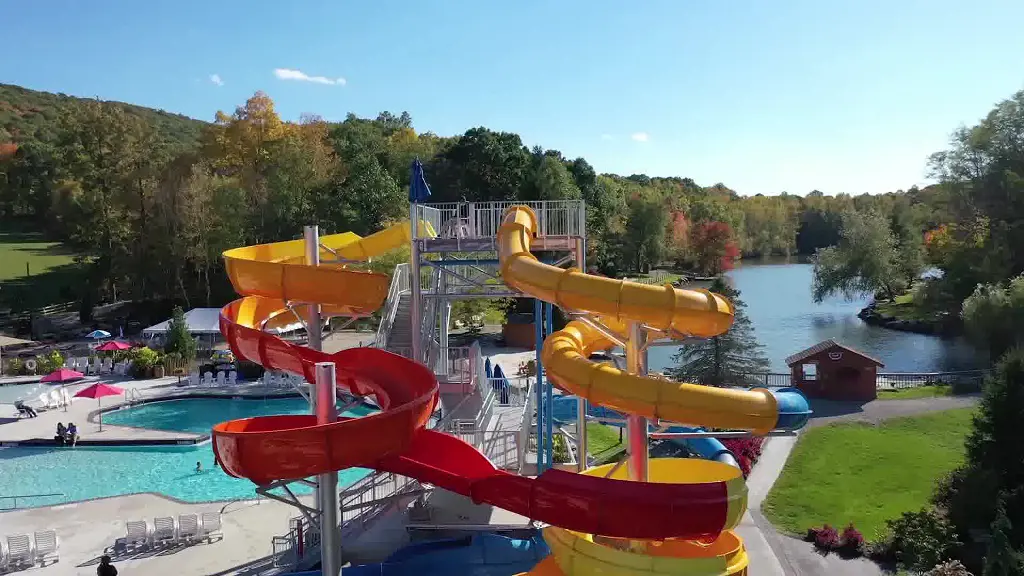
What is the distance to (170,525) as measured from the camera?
15438mm

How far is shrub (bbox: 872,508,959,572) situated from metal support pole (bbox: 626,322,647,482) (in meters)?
6.91

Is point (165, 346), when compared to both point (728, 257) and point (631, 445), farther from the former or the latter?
point (728, 257)

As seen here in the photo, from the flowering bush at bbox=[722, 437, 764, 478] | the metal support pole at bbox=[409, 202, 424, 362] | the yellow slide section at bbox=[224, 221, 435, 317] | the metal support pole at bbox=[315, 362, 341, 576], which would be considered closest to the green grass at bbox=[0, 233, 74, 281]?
the metal support pole at bbox=[409, 202, 424, 362]

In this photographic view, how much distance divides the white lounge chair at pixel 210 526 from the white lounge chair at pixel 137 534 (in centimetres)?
101

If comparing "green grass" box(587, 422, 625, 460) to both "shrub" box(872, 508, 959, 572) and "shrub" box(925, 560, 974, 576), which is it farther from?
"shrub" box(925, 560, 974, 576)

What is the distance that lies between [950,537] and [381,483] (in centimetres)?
1104

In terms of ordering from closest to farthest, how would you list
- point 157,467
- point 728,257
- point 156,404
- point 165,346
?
point 157,467, point 156,404, point 165,346, point 728,257

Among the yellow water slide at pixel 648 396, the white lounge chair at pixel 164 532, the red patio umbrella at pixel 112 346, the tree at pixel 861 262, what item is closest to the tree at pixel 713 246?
the tree at pixel 861 262

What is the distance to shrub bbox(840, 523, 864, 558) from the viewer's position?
14.6 meters

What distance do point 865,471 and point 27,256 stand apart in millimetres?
70208

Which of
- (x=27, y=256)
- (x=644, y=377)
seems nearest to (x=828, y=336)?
(x=644, y=377)

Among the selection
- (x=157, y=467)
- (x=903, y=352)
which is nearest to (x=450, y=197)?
(x=903, y=352)

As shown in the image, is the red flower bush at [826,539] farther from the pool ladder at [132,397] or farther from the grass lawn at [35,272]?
the grass lawn at [35,272]

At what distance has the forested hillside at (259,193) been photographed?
45.6 meters
